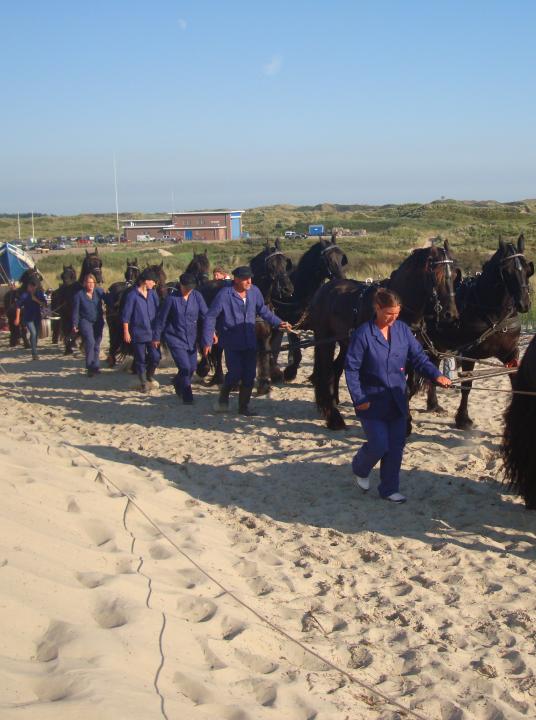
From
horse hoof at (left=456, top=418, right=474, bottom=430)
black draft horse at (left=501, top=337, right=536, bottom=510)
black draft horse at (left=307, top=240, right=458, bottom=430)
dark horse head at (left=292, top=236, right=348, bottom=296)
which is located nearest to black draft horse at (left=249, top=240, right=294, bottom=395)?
dark horse head at (left=292, top=236, right=348, bottom=296)

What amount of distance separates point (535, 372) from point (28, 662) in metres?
4.19

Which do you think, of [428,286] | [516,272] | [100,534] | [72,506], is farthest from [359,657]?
[516,272]

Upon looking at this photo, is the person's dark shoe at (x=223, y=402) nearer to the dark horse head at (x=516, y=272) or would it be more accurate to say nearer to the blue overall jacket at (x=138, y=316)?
the blue overall jacket at (x=138, y=316)

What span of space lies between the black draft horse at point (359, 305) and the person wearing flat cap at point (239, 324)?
2.29 feet

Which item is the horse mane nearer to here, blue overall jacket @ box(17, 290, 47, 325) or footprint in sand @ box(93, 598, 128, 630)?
footprint in sand @ box(93, 598, 128, 630)

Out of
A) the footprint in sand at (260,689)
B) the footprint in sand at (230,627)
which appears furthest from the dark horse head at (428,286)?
the footprint in sand at (260,689)

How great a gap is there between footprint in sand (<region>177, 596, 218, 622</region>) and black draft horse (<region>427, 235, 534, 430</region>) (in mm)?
4835

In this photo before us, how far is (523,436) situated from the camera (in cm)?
626

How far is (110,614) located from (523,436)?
11.6 feet

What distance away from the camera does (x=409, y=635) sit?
4594 mm

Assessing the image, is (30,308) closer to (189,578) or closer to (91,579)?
(189,578)

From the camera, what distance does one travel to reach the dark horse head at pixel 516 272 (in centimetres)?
860

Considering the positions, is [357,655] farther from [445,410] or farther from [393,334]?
[445,410]

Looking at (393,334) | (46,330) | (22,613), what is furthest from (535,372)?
(46,330)
